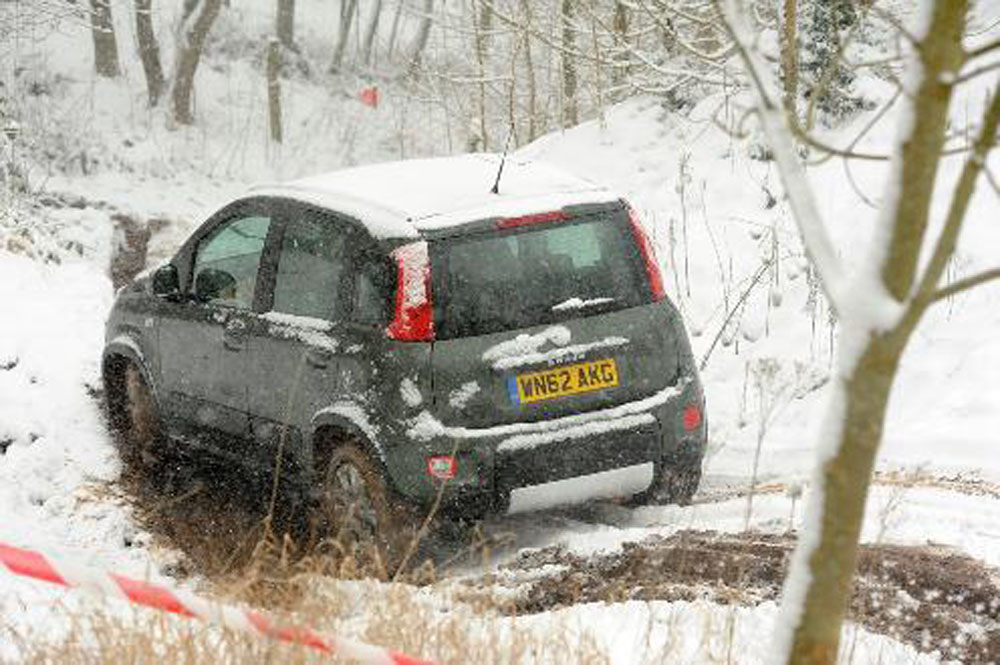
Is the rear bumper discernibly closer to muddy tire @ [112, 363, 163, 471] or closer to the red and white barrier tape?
the red and white barrier tape

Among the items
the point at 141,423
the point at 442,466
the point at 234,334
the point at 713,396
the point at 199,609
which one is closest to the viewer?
the point at 199,609

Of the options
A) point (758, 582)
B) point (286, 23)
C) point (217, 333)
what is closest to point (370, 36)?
point (286, 23)

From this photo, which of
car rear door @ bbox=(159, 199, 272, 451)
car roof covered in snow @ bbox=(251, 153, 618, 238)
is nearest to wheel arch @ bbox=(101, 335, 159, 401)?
car rear door @ bbox=(159, 199, 272, 451)

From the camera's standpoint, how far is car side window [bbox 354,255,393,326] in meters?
6.98

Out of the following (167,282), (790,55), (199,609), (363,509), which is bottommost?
(363,509)

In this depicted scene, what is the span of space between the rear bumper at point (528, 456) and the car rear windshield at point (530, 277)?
0.46 metres

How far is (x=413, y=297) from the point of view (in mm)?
6879

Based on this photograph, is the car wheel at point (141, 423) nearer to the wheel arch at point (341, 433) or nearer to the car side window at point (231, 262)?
the car side window at point (231, 262)

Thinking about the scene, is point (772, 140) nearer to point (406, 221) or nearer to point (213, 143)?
point (406, 221)

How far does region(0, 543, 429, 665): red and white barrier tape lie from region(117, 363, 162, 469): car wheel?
4.62m

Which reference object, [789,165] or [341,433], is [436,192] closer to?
[341,433]

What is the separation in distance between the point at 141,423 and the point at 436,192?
9.46 feet

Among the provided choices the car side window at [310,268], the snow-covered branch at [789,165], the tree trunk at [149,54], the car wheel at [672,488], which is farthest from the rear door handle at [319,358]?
the tree trunk at [149,54]

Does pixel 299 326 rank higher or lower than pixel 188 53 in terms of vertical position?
lower
